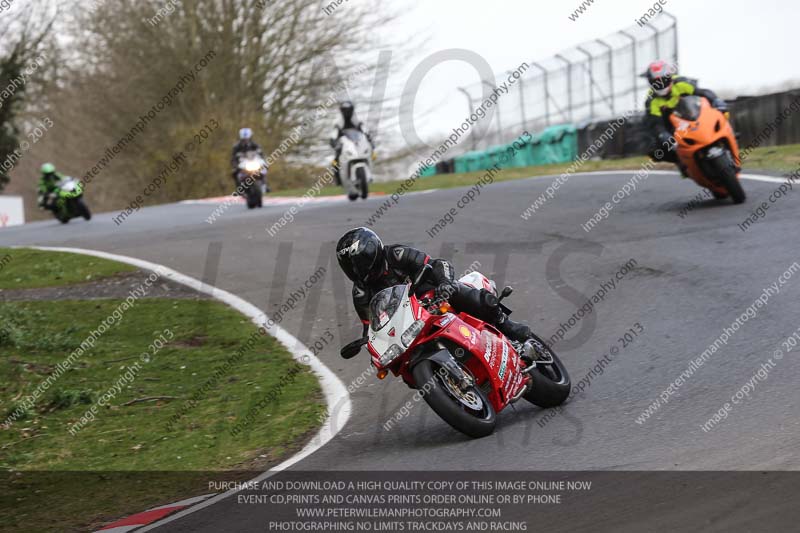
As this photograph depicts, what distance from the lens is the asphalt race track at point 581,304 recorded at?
574 cm

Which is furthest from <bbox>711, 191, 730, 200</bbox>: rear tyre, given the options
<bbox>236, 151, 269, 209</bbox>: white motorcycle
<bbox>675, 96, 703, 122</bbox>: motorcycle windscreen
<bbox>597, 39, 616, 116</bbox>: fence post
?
<bbox>597, 39, 616, 116</bbox>: fence post

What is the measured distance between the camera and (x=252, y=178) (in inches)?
880

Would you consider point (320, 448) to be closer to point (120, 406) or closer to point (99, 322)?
→ point (120, 406)

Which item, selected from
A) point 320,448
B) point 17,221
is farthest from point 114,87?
point 320,448

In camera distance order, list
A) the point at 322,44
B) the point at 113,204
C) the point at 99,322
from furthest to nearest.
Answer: the point at 113,204 < the point at 322,44 < the point at 99,322

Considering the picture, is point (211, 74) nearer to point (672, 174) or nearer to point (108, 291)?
point (672, 174)

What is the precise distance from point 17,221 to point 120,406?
26337 millimetres

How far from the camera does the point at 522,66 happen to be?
30.3 m

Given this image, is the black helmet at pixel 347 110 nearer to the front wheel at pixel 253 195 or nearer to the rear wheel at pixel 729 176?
the front wheel at pixel 253 195

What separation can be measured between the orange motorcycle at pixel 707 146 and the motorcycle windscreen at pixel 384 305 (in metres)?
7.69

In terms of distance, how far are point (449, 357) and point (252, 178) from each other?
1666cm

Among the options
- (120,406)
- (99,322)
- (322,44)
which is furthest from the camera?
(322,44)

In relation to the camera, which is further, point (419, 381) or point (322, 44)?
point (322, 44)

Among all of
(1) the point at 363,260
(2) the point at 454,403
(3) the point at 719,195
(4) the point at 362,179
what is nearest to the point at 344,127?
(4) the point at 362,179
